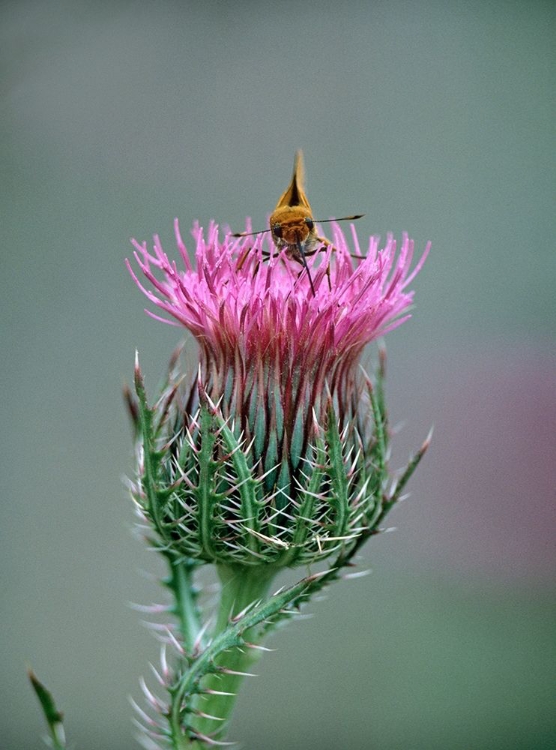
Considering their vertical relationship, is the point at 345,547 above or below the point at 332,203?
below

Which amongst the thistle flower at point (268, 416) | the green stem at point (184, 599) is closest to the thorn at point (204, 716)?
the green stem at point (184, 599)

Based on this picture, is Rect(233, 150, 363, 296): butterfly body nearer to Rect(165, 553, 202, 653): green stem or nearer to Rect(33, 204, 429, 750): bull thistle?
Rect(33, 204, 429, 750): bull thistle

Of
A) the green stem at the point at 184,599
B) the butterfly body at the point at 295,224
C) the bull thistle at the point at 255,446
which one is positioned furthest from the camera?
the green stem at the point at 184,599

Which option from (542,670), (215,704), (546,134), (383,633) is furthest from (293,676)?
(546,134)

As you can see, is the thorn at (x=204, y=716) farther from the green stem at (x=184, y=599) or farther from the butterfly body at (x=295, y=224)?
the butterfly body at (x=295, y=224)

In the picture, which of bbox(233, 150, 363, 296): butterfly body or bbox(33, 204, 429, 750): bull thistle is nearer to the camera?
bbox(33, 204, 429, 750): bull thistle

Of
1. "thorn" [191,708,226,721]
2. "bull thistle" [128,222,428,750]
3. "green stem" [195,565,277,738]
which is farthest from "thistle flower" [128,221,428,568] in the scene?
"thorn" [191,708,226,721]

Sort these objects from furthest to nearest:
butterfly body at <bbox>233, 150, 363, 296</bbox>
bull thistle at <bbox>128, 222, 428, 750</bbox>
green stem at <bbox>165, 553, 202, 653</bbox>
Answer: green stem at <bbox>165, 553, 202, 653</bbox> < butterfly body at <bbox>233, 150, 363, 296</bbox> < bull thistle at <bbox>128, 222, 428, 750</bbox>

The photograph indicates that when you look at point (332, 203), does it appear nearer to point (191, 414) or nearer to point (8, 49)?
point (8, 49)
